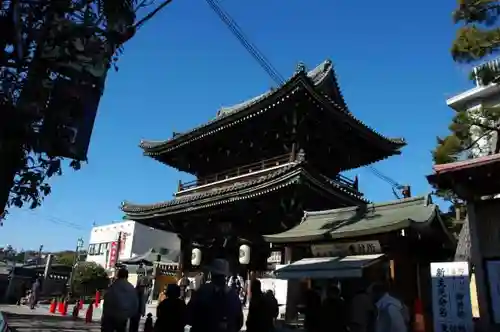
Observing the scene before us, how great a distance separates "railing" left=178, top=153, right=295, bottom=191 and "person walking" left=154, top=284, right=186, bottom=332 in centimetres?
1304

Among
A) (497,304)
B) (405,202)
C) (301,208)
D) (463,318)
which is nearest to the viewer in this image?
(497,304)

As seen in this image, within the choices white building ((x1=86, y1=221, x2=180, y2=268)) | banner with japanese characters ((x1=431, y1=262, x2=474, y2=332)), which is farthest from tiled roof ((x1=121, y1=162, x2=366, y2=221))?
white building ((x1=86, y1=221, x2=180, y2=268))

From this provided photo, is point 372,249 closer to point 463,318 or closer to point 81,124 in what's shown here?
point 463,318

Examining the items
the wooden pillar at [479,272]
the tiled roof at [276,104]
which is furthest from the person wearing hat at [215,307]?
the tiled roof at [276,104]

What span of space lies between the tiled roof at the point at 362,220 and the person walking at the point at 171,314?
25.8 ft

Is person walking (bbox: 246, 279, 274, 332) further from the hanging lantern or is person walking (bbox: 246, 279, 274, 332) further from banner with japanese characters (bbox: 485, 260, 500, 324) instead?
the hanging lantern

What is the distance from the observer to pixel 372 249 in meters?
12.5

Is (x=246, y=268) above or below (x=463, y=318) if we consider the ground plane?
above

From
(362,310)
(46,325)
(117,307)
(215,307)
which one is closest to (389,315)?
Answer: (362,310)

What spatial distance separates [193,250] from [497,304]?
16.0 metres

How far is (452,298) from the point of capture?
8727mm

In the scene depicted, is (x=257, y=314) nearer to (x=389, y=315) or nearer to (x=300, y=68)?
(x=389, y=315)

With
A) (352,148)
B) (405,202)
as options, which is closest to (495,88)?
(352,148)

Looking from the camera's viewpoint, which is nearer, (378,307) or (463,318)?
(378,307)
